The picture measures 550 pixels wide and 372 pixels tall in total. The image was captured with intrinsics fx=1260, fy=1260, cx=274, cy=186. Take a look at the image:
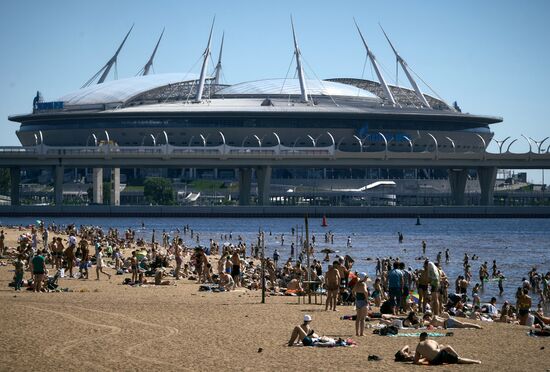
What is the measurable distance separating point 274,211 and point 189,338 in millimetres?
111940

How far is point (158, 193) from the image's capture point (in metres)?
165

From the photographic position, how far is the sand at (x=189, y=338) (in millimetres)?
25828

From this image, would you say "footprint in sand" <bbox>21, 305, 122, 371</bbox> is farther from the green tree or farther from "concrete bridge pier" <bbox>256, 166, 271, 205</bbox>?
the green tree

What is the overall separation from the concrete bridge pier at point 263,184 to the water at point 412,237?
4.67 m

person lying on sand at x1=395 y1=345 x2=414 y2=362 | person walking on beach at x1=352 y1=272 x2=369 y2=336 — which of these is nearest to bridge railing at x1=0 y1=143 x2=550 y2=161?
person walking on beach at x1=352 y1=272 x2=369 y2=336

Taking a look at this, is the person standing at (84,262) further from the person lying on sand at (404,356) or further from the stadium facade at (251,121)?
the stadium facade at (251,121)

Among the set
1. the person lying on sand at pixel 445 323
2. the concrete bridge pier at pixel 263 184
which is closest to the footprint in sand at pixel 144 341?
the person lying on sand at pixel 445 323

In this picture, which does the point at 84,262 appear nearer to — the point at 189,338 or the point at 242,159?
the point at 189,338

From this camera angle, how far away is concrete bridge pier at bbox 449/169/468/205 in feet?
502

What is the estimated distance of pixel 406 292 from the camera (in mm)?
35875

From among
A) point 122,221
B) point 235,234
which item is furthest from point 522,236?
point 122,221

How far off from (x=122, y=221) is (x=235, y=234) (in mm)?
32919

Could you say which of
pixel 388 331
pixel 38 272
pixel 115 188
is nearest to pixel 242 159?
pixel 115 188

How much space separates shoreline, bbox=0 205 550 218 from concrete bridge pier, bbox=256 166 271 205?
174 inches
